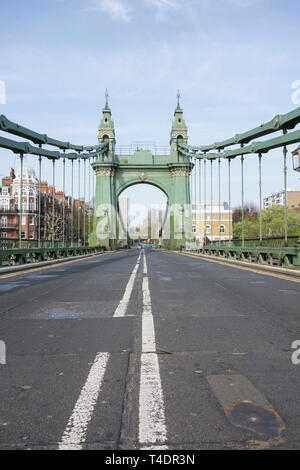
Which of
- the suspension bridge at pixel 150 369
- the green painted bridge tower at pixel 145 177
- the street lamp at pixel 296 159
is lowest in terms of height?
the suspension bridge at pixel 150 369

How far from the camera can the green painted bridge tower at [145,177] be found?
208ft

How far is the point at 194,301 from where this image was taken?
8.25 meters

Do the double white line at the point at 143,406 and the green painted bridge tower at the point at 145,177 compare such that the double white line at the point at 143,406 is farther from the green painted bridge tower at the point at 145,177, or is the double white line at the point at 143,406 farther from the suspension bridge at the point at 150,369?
the green painted bridge tower at the point at 145,177

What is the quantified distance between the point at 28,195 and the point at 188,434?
9338cm

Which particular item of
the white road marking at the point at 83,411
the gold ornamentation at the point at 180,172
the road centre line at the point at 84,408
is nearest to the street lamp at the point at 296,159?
the road centre line at the point at 84,408

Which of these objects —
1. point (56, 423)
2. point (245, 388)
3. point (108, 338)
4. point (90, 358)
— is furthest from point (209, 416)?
point (108, 338)

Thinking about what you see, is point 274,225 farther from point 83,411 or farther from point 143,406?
point 83,411

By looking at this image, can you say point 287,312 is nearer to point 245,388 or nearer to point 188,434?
point 245,388

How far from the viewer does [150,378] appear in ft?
11.9

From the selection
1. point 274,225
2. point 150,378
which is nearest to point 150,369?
point 150,378

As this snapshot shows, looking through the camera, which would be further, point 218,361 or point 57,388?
point 218,361

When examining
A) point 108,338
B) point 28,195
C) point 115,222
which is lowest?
point 108,338

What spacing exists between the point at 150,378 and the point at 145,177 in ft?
208

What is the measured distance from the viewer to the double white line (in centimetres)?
248
